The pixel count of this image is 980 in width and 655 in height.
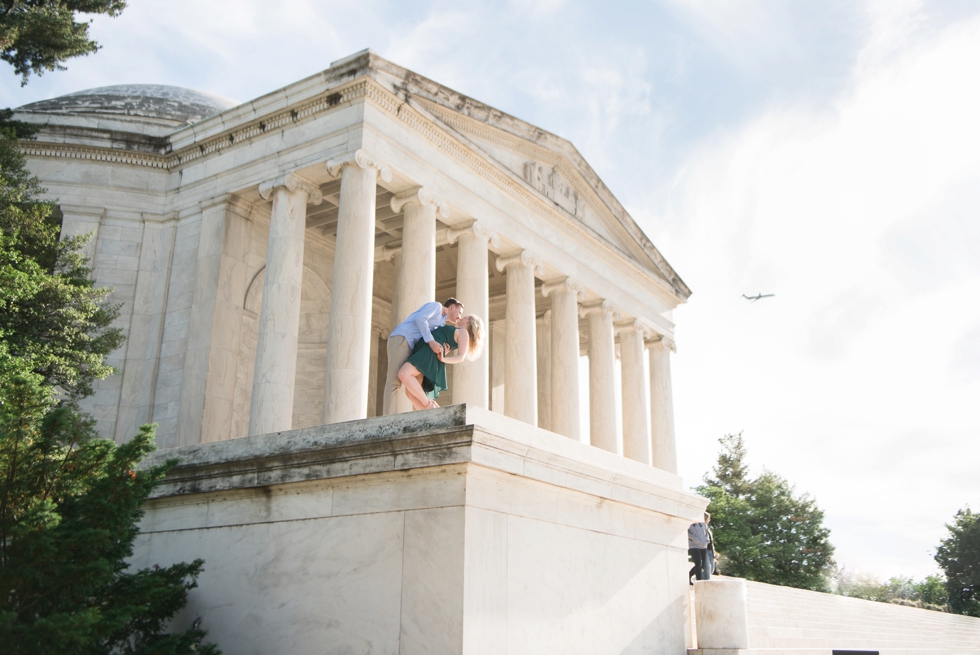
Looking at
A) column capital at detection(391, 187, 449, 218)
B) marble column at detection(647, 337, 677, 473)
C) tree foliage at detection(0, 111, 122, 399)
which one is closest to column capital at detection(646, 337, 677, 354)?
marble column at detection(647, 337, 677, 473)

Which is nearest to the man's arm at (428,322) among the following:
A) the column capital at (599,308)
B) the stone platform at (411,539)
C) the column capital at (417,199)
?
the stone platform at (411,539)

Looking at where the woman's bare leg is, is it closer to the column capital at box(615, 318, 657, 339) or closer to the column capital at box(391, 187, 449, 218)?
the column capital at box(391, 187, 449, 218)

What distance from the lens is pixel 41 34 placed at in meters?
23.5

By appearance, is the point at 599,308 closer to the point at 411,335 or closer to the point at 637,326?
the point at 637,326

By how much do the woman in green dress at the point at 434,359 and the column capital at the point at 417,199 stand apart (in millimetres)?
15560

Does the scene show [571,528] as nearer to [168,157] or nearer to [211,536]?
[211,536]

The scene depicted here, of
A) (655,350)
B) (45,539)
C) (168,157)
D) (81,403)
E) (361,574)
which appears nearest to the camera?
(45,539)

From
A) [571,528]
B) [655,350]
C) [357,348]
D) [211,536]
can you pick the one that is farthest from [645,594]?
[655,350]

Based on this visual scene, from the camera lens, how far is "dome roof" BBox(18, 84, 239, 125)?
34.7 metres

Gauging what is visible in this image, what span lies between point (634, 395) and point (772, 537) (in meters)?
28.6

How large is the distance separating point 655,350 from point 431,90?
66.7 feet

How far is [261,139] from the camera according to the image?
2888 centimetres

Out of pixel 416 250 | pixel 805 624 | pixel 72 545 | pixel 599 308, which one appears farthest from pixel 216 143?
pixel 805 624

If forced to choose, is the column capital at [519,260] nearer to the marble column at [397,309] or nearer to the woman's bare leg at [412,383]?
the marble column at [397,309]
